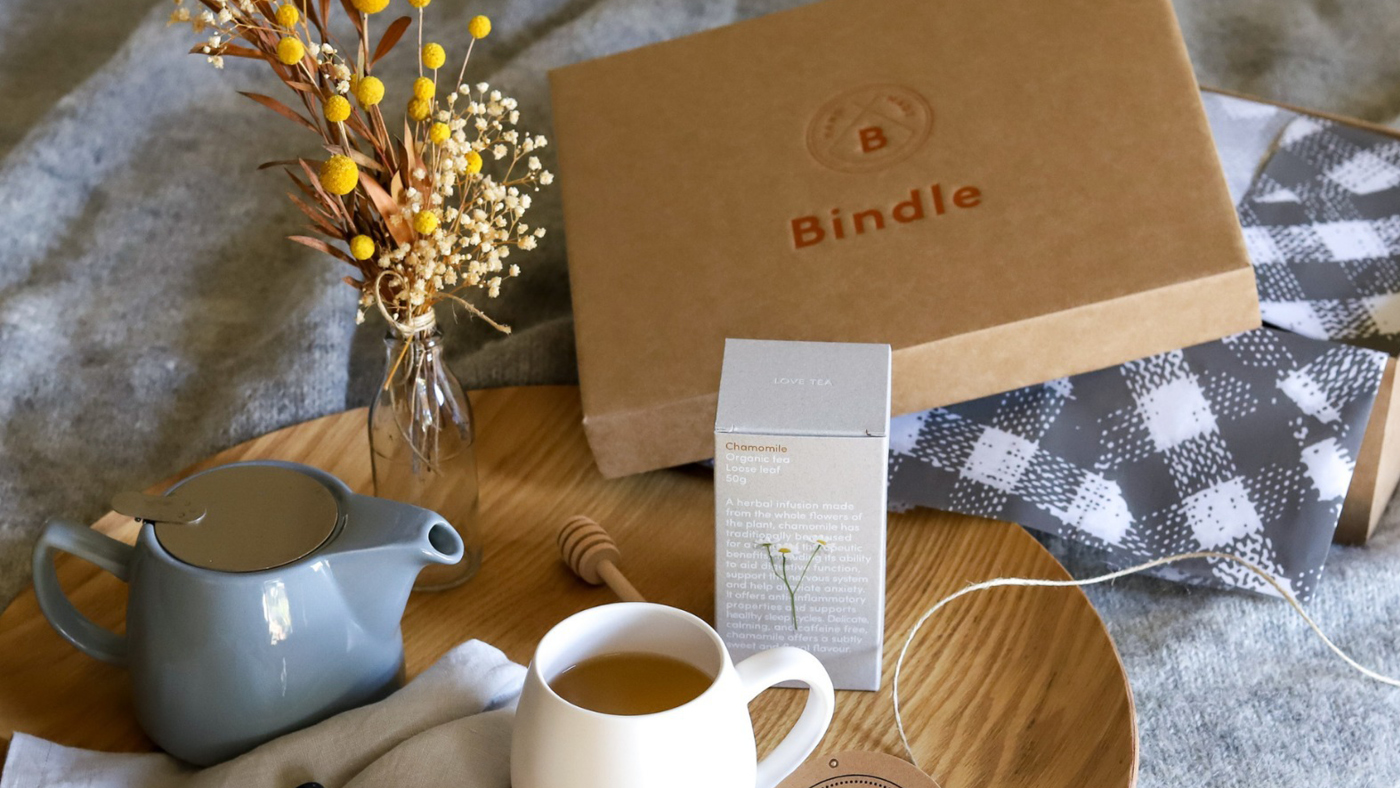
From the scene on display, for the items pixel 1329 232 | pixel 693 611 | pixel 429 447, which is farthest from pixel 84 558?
pixel 1329 232

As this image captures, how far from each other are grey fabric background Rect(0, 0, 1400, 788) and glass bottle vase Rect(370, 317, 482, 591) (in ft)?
0.51

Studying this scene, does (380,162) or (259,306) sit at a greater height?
(380,162)

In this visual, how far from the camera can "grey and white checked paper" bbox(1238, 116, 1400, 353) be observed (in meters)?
0.79

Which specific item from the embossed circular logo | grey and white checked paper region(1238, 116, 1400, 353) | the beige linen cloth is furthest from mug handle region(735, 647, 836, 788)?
grey and white checked paper region(1238, 116, 1400, 353)

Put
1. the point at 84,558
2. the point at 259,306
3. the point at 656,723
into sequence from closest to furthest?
the point at 656,723, the point at 84,558, the point at 259,306

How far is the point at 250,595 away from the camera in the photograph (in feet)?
1.66

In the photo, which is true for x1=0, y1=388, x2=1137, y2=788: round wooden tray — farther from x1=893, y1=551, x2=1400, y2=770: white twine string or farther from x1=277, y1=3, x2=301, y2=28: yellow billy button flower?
x1=277, y1=3, x2=301, y2=28: yellow billy button flower

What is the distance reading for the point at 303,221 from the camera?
3.38 feet

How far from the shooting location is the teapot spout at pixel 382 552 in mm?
531

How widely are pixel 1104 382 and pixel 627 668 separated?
40 cm

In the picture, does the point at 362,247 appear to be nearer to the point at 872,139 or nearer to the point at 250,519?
the point at 250,519

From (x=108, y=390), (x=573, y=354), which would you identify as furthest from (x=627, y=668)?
(x=108, y=390)

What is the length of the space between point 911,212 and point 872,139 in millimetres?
66

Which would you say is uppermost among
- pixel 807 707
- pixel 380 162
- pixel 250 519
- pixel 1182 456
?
pixel 380 162
